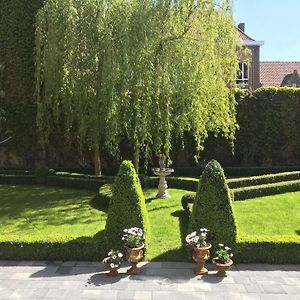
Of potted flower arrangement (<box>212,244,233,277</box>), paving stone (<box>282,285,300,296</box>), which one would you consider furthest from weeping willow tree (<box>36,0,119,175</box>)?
paving stone (<box>282,285,300,296</box>)

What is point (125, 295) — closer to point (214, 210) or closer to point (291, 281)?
point (214, 210)

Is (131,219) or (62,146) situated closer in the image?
(131,219)

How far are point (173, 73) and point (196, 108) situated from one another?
1.37 m

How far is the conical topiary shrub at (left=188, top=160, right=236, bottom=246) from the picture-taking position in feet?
25.7

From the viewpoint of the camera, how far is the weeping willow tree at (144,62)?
13.3m

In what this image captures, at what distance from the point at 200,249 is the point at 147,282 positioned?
107cm

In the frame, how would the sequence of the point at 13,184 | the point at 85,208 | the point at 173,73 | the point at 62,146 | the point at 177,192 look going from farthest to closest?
the point at 62,146, the point at 13,184, the point at 177,192, the point at 173,73, the point at 85,208

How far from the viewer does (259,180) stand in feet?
49.3

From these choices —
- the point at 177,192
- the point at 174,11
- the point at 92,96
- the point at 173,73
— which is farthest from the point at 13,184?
the point at 174,11

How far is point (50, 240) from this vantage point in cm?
824

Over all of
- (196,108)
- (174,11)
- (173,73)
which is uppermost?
(174,11)

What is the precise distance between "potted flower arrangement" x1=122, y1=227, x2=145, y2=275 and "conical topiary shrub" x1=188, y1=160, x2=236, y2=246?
108 cm

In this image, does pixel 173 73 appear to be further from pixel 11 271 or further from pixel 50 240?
pixel 11 271

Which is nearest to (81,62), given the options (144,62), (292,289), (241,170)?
(144,62)
